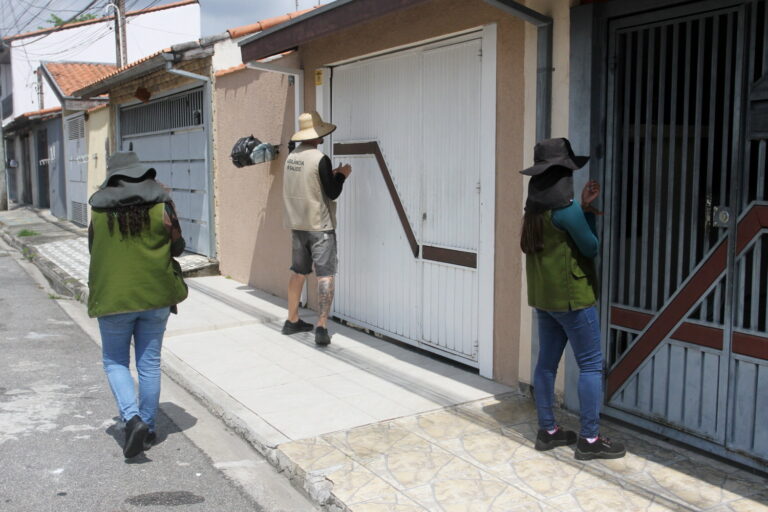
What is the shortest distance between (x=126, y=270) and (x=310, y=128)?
107 inches

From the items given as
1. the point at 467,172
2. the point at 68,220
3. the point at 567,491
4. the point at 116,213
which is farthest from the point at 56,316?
the point at 68,220

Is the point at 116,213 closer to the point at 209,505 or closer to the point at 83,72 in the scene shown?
the point at 209,505

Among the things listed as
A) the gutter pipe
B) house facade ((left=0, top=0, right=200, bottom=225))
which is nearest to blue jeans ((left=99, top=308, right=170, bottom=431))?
the gutter pipe

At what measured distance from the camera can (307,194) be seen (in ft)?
21.3

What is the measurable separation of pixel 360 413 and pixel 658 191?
90.9 inches

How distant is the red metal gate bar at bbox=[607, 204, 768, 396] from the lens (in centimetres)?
373

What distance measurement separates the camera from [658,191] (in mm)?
4191

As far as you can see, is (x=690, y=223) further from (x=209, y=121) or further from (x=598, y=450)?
(x=209, y=121)

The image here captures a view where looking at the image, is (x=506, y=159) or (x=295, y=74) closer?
(x=506, y=159)

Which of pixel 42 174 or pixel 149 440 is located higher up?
pixel 42 174

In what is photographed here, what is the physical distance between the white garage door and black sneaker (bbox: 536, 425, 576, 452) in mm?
7532

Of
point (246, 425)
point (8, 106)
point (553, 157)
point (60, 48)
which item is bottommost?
point (246, 425)

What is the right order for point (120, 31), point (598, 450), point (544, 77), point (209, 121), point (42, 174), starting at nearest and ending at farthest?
point (598, 450) < point (544, 77) < point (209, 121) < point (120, 31) < point (42, 174)

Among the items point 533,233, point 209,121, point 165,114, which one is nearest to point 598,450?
point 533,233
